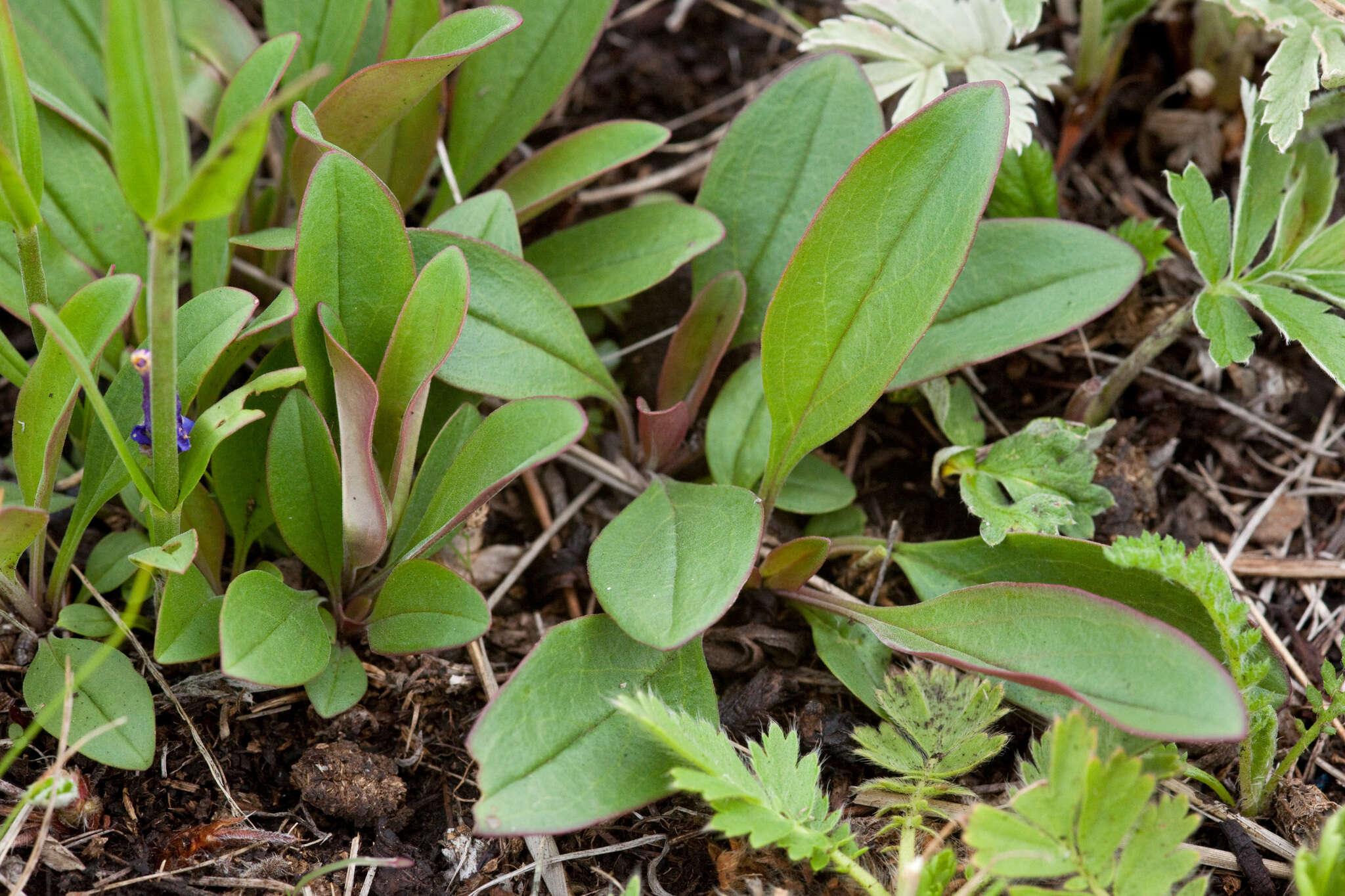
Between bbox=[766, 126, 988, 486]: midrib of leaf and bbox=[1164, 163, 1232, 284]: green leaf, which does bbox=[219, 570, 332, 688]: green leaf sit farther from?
bbox=[1164, 163, 1232, 284]: green leaf

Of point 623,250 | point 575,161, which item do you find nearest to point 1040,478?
point 623,250

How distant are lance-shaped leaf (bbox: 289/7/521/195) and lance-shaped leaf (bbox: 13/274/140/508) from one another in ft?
1.29

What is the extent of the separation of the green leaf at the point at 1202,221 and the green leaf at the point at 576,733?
1.01 m

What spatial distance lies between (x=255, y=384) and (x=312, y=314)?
171mm

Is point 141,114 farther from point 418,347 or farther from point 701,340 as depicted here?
point 701,340

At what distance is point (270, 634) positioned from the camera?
1.32 meters

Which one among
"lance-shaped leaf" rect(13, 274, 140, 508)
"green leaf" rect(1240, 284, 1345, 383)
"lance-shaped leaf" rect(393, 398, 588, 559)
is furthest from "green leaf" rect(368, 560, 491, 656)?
"green leaf" rect(1240, 284, 1345, 383)

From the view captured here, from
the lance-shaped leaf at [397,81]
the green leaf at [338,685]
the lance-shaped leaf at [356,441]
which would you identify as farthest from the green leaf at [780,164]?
the green leaf at [338,685]

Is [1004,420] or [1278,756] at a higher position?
[1004,420]

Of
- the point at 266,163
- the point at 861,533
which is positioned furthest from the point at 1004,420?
the point at 266,163

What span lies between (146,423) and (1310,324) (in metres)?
1.68

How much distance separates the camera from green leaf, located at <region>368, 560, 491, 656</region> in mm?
1393

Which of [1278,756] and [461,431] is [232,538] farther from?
[1278,756]

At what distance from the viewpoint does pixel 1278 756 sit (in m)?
1.60
